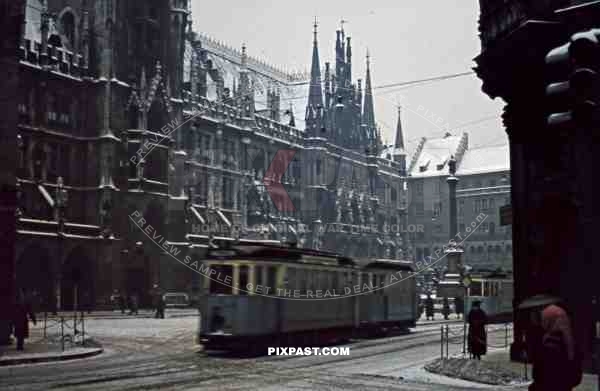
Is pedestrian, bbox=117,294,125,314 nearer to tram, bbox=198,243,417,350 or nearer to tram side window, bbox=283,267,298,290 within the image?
tram, bbox=198,243,417,350

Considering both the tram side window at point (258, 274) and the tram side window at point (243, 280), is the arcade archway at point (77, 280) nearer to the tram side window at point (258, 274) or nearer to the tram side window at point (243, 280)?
the tram side window at point (243, 280)

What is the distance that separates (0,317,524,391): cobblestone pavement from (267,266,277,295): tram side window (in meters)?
2.14

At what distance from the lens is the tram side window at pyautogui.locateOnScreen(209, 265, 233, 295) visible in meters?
23.8

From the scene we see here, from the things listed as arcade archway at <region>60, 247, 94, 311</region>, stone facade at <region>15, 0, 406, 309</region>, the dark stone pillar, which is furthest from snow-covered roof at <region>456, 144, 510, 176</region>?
the dark stone pillar

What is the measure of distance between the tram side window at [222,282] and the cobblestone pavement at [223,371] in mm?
1797

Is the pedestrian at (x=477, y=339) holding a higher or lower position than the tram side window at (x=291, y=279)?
lower

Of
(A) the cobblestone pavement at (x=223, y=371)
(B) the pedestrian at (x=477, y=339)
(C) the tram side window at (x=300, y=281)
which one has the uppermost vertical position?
(C) the tram side window at (x=300, y=281)

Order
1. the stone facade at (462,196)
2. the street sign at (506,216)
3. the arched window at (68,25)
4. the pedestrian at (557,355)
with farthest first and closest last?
1. the stone facade at (462,196)
2. the arched window at (68,25)
3. the street sign at (506,216)
4. the pedestrian at (557,355)

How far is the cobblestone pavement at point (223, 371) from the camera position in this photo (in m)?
16.4

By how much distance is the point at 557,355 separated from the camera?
29.2ft

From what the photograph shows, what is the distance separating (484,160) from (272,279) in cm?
6872

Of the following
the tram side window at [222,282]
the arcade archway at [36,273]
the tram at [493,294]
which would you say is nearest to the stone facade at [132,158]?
the arcade archway at [36,273]

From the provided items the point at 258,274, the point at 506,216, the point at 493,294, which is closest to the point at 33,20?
the point at 493,294

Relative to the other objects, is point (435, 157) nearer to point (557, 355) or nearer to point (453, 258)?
point (453, 258)
